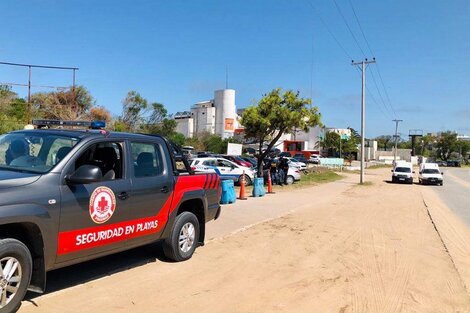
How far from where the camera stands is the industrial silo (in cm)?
10012

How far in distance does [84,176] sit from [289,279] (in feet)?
10.9

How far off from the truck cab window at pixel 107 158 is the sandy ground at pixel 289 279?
1.45 m

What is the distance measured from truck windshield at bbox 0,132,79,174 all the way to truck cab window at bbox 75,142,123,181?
32 centimetres

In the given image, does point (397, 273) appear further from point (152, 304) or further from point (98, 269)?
point (98, 269)

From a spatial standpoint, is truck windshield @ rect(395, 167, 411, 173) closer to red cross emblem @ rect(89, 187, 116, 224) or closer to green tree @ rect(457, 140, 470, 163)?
red cross emblem @ rect(89, 187, 116, 224)

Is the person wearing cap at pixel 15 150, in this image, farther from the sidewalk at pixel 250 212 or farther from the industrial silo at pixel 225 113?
the industrial silo at pixel 225 113

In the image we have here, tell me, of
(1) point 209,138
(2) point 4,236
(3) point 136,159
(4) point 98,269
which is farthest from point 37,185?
(1) point 209,138

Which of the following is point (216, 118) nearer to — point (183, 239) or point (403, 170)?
point (403, 170)

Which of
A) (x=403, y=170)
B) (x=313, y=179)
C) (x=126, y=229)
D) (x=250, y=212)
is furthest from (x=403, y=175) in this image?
(x=126, y=229)

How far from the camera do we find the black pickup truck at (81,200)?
14.8 feet

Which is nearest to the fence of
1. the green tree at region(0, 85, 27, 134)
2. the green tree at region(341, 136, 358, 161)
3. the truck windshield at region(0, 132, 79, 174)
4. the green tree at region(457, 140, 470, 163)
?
the green tree at region(0, 85, 27, 134)

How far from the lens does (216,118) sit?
341 feet

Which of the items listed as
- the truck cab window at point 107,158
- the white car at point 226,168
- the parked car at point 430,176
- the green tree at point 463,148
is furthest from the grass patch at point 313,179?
the green tree at point 463,148

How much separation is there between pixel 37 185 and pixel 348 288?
420cm
